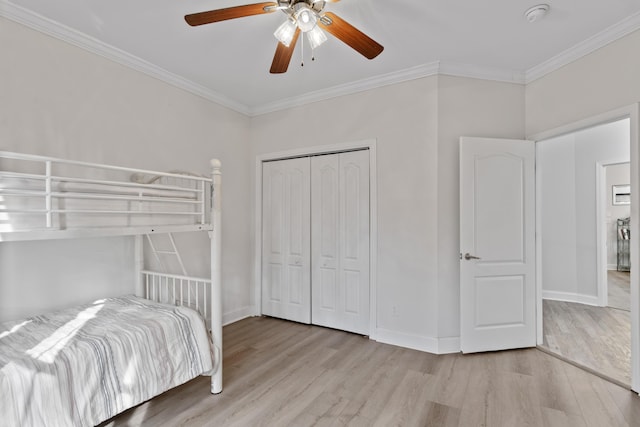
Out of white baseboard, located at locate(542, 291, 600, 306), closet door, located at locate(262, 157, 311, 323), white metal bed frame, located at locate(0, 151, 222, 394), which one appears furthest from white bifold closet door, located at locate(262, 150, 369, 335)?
white baseboard, located at locate(542, 291, 600, 306)

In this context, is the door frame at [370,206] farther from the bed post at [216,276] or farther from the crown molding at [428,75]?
the bed post at [216,276]

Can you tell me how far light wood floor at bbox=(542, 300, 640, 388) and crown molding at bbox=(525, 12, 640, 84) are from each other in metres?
2.57

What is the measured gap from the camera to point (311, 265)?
3658 millimetres

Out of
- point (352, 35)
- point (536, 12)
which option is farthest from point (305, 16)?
point (536, 12)

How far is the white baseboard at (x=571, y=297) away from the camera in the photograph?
13.9 ft

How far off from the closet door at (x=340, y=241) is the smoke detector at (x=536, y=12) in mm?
1649

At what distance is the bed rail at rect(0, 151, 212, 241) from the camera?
1479 millimetres

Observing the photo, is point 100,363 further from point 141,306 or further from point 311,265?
point 311,265

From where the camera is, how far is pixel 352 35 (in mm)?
1768

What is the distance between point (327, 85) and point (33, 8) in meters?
2.39

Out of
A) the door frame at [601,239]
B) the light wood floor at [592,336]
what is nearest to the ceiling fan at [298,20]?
the light wood floor at [592,336]

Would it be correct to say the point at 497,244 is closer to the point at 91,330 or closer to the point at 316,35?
the point at 316,35

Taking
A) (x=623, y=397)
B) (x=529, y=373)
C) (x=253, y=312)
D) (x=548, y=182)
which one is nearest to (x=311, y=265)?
(x=253, y=312)

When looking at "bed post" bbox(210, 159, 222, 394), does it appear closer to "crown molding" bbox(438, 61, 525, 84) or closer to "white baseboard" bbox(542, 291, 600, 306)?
"crown molding" bbox(438, 61, 525, 84)
